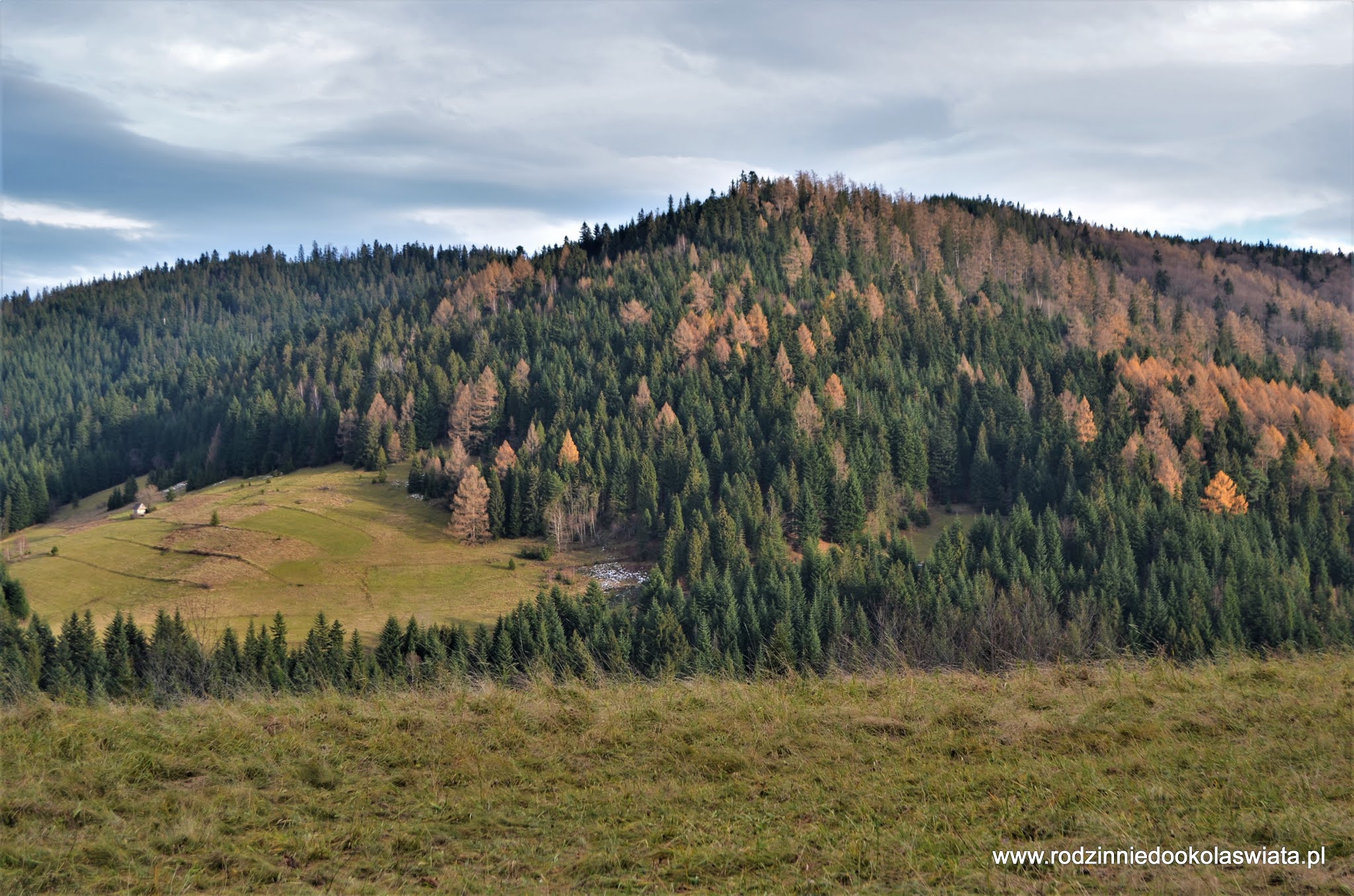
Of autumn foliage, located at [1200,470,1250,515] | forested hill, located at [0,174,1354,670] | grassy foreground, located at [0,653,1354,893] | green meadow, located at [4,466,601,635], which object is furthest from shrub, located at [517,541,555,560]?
grassy foreground, located at [0,653,1354,893]

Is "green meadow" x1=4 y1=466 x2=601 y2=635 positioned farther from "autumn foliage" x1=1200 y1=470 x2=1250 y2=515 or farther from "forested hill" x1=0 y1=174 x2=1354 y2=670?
"autumn foliage" x1=1200 y1=470 x2=1250 y2=515

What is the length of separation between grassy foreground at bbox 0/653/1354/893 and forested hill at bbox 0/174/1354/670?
1739 inches

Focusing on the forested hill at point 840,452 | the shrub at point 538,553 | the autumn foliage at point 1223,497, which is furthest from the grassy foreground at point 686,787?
the autumn foliage at point 1223,497

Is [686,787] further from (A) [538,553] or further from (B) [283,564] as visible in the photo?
(A) [538,553]

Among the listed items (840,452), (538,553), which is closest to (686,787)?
(538,553)

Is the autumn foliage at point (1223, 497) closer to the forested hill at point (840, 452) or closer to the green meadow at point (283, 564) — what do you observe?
the forested hill at point (840, 452)

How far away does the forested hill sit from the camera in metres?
80.4

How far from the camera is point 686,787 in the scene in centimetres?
1068

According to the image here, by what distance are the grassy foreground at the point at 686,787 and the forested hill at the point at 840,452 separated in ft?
145

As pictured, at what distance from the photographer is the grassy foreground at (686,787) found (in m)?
8.83

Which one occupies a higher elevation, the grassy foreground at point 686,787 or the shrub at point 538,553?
the grassy foreground at point 686,787

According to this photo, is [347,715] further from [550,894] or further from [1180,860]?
[1180,860]

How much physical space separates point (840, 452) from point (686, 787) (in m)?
117

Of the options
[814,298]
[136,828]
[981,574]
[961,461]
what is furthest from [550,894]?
[814,298]
